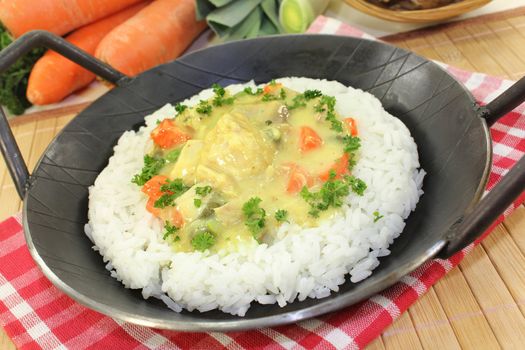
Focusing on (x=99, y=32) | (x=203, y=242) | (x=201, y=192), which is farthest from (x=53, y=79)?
(x=203, y=242)

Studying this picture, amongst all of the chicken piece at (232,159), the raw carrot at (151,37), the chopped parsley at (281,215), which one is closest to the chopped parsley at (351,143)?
the chicken piece at (232,159)

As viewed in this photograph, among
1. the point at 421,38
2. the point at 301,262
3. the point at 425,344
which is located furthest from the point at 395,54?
the point at 425,344

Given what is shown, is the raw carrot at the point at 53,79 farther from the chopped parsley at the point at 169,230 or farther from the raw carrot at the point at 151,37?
the chopped parsley at the point at 169,230

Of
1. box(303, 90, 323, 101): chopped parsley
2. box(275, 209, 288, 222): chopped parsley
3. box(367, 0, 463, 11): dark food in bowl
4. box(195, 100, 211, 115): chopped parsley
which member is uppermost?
box(367, 0, 463, 11): dark food in bowl

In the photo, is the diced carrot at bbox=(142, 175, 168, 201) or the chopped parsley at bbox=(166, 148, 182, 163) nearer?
the diced carrot at bbox=(142, 175, 168, 201)

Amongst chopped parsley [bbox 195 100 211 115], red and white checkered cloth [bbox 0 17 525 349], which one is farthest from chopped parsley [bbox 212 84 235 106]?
red and white checkered cloth [bbox 0 17 525 349]

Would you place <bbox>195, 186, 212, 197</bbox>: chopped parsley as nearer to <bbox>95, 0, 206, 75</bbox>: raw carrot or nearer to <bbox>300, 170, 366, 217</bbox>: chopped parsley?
<bbox>300, 170, 366, 217</bbox>: chopped parsley
